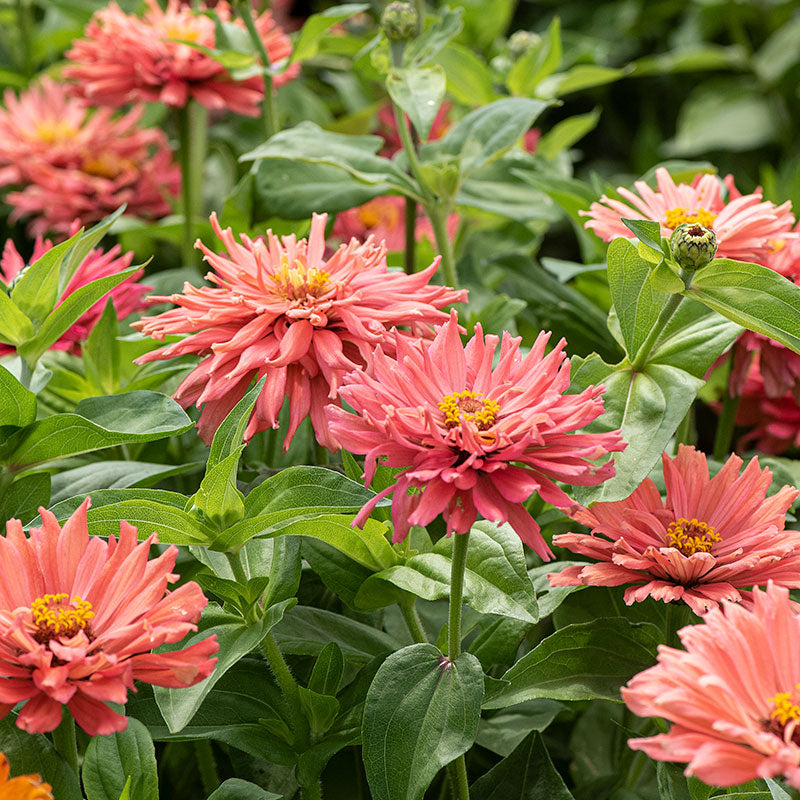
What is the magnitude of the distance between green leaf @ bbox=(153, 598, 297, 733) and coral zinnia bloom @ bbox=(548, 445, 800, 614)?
0.46 feet

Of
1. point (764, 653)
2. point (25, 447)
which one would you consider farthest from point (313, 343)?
point (764, 653)

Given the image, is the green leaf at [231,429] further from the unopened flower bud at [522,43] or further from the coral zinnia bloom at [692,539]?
the unopened flower bud at [522,43]

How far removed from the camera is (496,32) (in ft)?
4.00

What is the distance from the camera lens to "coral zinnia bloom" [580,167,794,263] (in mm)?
606

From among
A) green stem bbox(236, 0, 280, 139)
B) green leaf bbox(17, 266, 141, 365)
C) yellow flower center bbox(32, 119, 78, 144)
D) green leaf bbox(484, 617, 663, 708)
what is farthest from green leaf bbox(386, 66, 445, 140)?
yellow flower center bbox(32, 119, 78, 144)

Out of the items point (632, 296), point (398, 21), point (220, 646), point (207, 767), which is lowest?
point (207, 767)

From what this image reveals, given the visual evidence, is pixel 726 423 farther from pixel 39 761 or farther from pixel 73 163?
pixel 73 163

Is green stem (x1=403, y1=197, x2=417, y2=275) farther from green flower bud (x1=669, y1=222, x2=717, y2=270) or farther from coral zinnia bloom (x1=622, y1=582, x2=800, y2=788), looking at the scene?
coral zinnia bloom (x1=622, y1=582, x2=800, y2=788)

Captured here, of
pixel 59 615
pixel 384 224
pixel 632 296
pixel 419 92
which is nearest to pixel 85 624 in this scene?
pixel 59 615

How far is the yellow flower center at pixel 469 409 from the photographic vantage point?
0.46 metres

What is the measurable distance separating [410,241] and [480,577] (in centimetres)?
37

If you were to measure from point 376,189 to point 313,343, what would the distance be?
10.2 inches

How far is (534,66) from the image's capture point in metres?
0.96

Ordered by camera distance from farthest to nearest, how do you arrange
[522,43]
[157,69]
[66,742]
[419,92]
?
[522,43] < [157,69] < [419,92] < [66,742]
